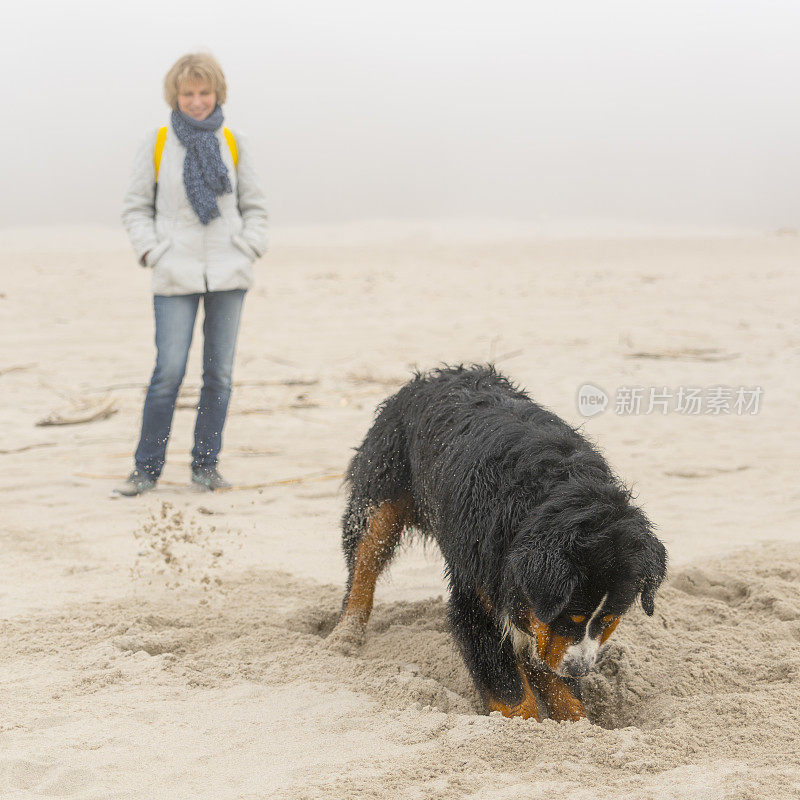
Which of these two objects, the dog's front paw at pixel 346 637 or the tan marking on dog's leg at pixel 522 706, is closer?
the tan marking on dog's leg at pixel 522 706

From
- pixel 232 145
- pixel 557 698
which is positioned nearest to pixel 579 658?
pixel 557 698

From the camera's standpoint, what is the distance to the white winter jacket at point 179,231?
562cm

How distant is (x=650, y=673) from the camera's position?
335 centimetres

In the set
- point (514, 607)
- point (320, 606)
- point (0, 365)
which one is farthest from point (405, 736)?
point (0, 365)

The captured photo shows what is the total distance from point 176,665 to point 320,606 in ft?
2.85

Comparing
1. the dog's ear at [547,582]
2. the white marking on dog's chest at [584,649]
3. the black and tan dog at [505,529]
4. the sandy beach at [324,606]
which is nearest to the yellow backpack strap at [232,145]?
the sandy beach at [324,606]

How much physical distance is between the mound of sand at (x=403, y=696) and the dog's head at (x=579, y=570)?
35 cm

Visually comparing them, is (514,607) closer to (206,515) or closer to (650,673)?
(650,673)

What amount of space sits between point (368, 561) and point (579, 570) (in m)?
1.43

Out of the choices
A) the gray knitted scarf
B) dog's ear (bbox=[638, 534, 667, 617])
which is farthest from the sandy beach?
the gray knitted scarf

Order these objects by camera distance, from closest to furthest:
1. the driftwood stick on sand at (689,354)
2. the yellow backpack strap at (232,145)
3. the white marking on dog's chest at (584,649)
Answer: the white marking on dog's chest at (584,649) < the yellow backpack strap at (232,145) < the driftwood stick on sand at (689,354)

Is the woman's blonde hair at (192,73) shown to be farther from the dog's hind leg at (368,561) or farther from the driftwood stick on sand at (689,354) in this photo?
the driftwood stick on sand at (689,354)

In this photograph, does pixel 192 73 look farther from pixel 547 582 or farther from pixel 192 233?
pixel 547 582

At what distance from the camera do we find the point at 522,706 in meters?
2.99
